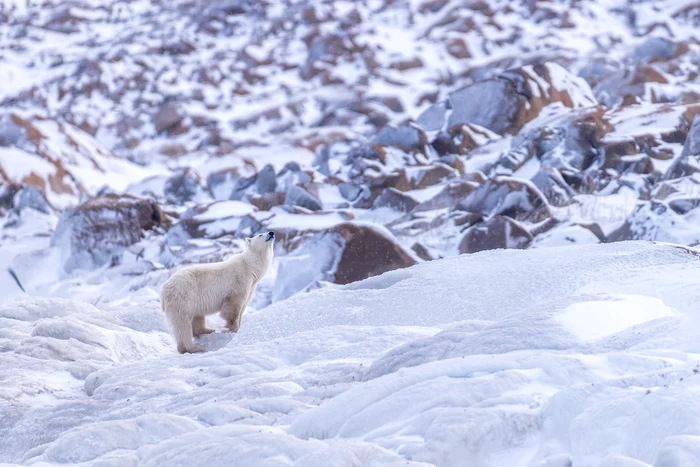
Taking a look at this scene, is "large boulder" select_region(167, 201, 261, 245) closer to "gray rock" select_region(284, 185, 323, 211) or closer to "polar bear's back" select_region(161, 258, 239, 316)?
"gray rock" select_region(284, 185, 323, 211)

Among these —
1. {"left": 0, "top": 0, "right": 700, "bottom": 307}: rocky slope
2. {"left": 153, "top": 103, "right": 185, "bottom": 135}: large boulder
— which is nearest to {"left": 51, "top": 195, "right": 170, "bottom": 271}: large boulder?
{"left": 0, "top": 0, "right": 700, "bottom": 307}: rocky slope

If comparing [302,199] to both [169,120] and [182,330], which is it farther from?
[169,120]

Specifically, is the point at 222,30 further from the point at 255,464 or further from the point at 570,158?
the point at 255,464

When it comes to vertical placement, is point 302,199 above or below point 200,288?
below

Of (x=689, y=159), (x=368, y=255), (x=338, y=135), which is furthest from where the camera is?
(x=338, y=135)

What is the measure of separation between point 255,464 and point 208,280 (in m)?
4.69

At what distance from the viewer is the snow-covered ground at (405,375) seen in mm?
4902

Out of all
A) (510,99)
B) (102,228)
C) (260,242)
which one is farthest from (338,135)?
(260,242)

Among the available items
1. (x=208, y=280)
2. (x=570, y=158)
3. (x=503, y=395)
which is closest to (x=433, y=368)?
(x=503, y=395)

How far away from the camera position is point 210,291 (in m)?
9.45

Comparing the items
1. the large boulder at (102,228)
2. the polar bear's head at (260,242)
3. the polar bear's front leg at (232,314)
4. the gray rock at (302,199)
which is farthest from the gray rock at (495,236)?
the large boulder at (102,228)

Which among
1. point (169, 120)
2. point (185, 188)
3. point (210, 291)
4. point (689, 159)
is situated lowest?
point (169, 120)

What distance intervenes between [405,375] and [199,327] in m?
4.25

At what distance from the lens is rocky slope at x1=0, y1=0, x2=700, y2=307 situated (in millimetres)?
19203
